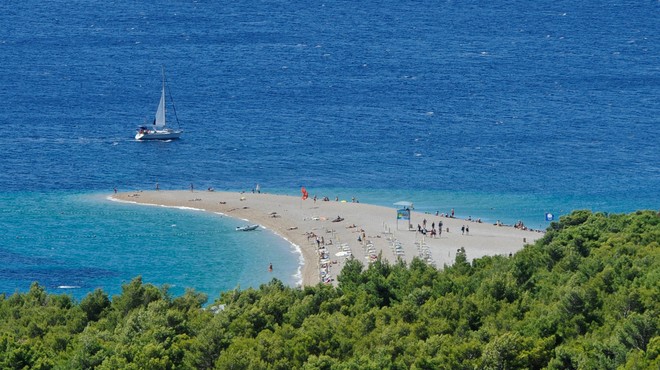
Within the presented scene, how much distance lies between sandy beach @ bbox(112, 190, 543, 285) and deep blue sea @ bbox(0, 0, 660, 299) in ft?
7.11

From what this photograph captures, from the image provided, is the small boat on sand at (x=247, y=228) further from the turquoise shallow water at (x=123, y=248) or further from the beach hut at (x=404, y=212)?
the beach hut at (x=404, y=212)

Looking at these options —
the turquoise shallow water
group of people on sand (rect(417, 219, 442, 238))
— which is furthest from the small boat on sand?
group of people on sand (rect(417, 219, 442, 238))

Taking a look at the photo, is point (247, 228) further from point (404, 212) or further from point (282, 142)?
point (282, 142)

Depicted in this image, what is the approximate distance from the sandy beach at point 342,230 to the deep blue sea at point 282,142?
217cm

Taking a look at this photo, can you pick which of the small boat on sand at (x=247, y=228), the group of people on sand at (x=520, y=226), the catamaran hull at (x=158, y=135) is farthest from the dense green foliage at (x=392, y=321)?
the catamaran hull at (x=158, y=135)

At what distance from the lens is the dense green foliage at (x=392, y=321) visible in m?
66.8

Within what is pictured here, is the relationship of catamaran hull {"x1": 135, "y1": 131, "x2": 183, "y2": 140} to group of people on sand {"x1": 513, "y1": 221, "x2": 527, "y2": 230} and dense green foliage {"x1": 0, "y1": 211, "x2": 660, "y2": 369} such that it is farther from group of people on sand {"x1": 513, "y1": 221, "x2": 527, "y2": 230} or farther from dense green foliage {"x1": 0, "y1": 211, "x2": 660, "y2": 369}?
dense green foliage {"x1": 0, "y1": 211, "x2": 660, "y2": 369}

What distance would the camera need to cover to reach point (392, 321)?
75.8 meters

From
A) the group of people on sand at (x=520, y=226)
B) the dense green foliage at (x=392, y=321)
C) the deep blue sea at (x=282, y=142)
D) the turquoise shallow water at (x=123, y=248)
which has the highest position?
the deep blue sea at (x=282, y=142)

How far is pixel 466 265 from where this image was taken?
299 feet

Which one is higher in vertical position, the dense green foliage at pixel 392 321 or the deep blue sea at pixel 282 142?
the deep blue sea at pixel 282 142

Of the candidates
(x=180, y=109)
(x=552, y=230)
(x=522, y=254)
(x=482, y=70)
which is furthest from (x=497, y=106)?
(x=522, y=254)

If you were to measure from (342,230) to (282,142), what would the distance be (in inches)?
1411

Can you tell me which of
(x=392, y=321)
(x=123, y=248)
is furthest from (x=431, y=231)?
(x=392, y=321)
